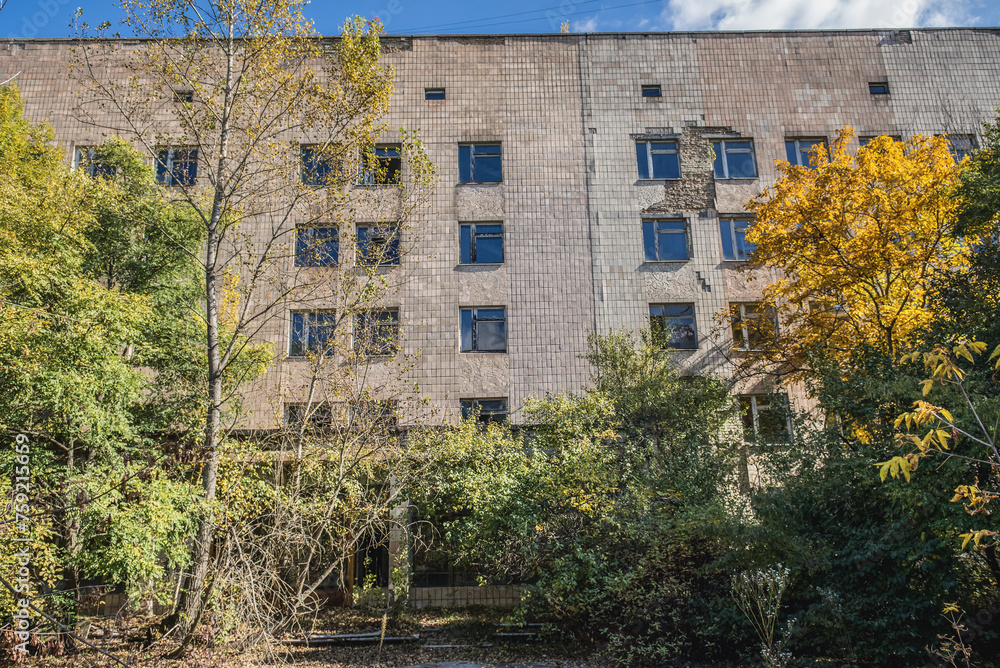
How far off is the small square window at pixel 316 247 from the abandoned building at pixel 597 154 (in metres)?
1.40

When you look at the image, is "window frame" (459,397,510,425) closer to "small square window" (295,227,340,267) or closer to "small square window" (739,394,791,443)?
"small square window" (295,227,340,267)

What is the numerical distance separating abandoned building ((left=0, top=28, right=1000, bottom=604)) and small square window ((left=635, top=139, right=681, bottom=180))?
80mm

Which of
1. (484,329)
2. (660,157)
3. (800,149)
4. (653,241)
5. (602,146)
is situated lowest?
(484,329)

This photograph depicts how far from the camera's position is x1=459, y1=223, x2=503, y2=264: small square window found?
22812 mm

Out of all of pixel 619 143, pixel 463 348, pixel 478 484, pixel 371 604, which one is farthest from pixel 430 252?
pixel 371 604

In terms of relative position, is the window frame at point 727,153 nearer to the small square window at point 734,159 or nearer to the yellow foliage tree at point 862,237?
the small square window at point 734,159

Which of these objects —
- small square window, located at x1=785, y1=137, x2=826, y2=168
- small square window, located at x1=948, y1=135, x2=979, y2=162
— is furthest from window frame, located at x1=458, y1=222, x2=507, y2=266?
small square window, located at x1=948, y1=135, x2=979, y2=162

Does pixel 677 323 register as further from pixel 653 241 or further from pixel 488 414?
pixel 488 414

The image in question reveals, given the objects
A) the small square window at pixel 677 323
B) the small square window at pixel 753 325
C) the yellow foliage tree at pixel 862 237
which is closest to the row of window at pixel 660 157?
the yellow foliage tree at pixel 862 237

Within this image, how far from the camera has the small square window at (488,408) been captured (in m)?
21.3

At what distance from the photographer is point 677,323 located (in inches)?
886

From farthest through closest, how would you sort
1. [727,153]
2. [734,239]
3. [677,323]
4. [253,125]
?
1. [727,153]
2. [734,239]
3. [677,323]
4. [253,125]

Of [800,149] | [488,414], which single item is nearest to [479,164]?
[488,414]

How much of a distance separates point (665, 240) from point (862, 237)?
6783 mm
